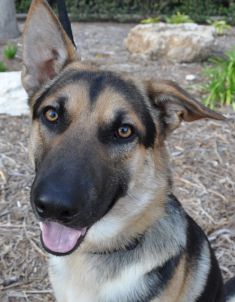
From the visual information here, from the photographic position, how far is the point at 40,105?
295cm

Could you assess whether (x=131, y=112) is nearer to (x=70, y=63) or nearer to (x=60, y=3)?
(x=70, y=63)

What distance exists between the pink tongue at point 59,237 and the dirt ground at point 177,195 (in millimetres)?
1169

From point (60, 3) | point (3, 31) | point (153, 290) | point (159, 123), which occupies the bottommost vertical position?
point (3, 31)

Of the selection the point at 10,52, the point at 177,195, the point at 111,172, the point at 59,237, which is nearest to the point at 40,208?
the point at 59,237

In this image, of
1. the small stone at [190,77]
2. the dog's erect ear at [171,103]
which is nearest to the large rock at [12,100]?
the small stone at [190,77]

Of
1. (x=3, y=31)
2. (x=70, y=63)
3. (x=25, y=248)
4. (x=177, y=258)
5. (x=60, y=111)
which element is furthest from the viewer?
(x=3, y=31)

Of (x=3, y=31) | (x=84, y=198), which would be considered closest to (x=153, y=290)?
(x=84, y=198)

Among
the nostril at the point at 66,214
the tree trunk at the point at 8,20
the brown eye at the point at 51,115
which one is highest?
the brown eye at the point at 51,115

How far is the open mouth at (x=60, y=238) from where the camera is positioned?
2.74 metres

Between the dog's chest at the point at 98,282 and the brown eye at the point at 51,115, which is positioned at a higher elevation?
the brown eye at the point at 51,115

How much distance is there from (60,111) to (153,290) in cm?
111

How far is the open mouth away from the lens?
2740mm

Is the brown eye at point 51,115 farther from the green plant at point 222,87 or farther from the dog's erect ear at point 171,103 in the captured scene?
the green plant at point 222,87

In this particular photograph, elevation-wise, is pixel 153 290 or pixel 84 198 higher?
pixel 84 198
